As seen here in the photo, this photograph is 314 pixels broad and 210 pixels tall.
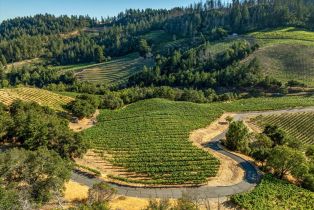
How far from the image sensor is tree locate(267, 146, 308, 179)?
53125 millimetres

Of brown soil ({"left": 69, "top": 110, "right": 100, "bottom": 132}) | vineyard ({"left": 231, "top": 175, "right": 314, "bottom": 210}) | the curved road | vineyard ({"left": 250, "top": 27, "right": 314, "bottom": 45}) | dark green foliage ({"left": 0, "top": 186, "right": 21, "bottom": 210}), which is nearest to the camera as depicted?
dark green foliage ({"left": 0, "top": 186, "right": 21, "bottom": 210})

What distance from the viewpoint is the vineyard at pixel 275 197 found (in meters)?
45.8

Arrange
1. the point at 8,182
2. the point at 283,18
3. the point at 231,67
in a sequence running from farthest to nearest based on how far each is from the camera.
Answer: the point at 283,18 → the point at 231,67 → the point at 8,182

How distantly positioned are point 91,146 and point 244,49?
114073 mm

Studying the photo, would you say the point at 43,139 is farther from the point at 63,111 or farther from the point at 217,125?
the point at 217,125

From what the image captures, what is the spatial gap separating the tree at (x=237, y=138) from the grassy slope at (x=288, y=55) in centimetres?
7304

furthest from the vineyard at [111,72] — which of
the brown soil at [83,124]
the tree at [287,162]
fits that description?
the tree at [287,162]

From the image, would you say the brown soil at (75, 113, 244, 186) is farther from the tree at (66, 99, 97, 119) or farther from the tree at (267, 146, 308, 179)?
the tree at (66, 99, 97, 119)

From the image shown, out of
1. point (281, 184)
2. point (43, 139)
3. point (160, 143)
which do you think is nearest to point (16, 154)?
point (43, 139)

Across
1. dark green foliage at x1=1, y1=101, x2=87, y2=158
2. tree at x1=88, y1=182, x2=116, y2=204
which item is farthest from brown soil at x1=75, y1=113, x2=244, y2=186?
tree at x1=88, y1=182, x2=116, y2=204

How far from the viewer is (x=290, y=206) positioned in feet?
152

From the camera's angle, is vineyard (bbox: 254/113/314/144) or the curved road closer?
the curved road

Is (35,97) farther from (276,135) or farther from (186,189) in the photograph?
(276,135)

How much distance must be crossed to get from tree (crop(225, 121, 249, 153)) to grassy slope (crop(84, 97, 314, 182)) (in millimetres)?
8951
